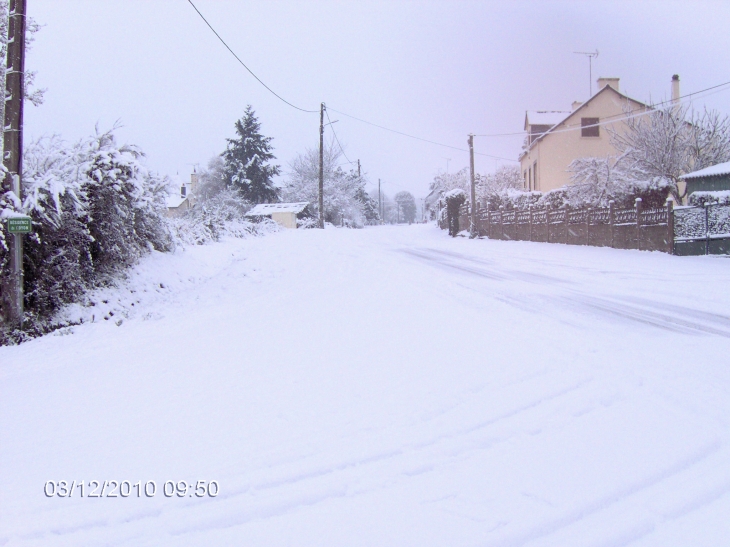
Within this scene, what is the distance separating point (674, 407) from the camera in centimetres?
362

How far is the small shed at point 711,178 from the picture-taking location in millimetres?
17828

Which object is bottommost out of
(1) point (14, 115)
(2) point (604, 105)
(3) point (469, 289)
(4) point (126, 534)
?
(4) point (126, 534)

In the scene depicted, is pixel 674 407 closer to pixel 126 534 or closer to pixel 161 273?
pixel 126 534

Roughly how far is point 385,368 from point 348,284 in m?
4.60

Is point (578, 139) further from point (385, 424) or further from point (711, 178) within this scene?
point (385, 424)

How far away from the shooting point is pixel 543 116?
37562 millimetres

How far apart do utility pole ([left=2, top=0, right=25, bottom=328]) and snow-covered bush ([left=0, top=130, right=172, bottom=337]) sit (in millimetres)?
190

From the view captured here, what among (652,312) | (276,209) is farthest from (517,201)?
(652,312)

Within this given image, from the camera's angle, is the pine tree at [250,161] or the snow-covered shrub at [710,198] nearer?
the snow-covered shrub at [710,198]

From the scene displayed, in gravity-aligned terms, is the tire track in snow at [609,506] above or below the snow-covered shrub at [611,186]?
below

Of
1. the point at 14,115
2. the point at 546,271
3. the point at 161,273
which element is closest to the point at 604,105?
the point at 546,271

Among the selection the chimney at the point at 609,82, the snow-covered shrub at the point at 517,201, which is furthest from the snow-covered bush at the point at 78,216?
the chimney at the point at 609,82

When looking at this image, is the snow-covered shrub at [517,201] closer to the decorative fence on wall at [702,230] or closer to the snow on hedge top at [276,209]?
the decorative fence on wall at [702,230]
